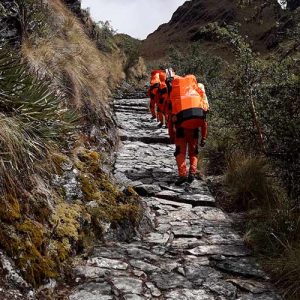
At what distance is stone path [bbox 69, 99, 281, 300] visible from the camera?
136 inches

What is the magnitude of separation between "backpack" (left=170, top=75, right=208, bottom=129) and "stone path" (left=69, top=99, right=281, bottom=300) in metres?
1.06

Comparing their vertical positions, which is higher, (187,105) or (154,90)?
(154,90)

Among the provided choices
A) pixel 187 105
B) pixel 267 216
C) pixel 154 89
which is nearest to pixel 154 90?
pixel 154 89

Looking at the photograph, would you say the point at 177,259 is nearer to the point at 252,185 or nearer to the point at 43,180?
the point at 43,180

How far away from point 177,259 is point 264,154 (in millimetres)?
2414

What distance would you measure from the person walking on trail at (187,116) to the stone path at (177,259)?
0.44m

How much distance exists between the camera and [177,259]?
13.8ft

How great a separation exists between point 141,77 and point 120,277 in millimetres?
21029

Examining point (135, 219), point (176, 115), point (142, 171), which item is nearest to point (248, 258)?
point (135, 219)

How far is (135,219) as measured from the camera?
479cm

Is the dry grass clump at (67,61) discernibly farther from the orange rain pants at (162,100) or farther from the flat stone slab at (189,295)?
the flat stone slab at (189,295)

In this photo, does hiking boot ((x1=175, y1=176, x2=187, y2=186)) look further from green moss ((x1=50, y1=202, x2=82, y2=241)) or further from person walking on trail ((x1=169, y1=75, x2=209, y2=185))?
green moss ((x1=50, y1=202, x2=82, y2=241))

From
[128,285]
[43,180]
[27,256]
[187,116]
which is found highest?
[187,116]

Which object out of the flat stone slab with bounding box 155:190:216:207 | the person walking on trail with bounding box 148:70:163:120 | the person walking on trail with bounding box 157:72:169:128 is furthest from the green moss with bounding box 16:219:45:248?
the person walking on trail with bounding box 148:70:163:120
